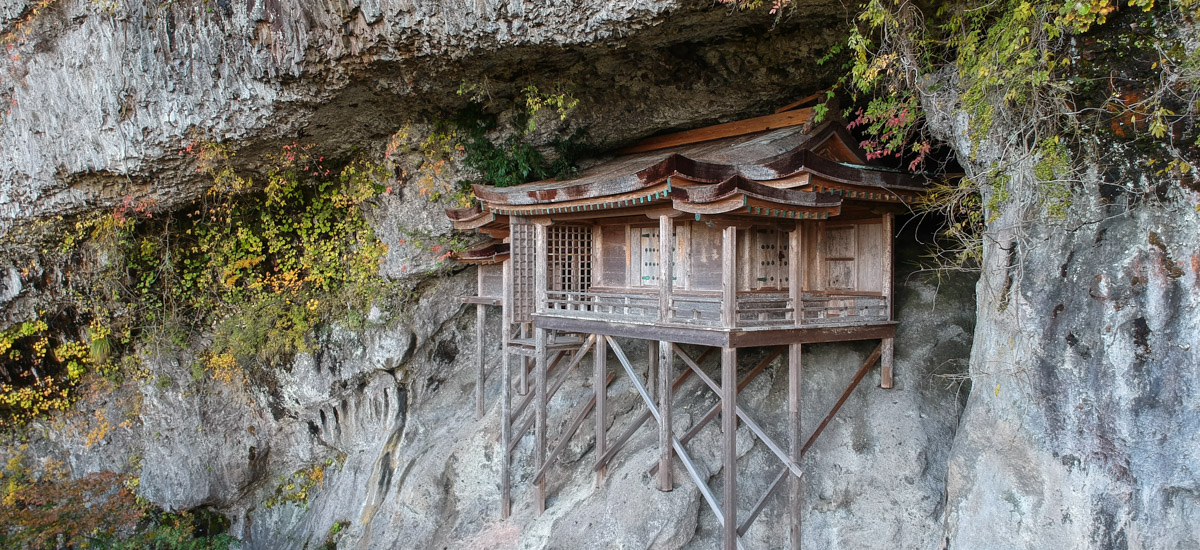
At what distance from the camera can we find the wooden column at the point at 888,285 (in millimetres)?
8703

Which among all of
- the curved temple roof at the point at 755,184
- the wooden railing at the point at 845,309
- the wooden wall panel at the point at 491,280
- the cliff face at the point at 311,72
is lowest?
the wooden railing at the point at 845,309

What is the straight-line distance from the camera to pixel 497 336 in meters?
13.1

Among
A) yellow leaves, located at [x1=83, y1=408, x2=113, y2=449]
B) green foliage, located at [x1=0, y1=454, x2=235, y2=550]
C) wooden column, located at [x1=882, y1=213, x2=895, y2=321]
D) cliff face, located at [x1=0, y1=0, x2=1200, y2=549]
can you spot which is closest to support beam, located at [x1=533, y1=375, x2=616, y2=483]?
cliff face, located at [x1=0, y1=0, x2=1200, y2=549]

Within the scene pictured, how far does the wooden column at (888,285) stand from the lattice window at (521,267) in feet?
16.4

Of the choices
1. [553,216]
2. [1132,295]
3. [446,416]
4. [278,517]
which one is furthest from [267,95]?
[1132,295]

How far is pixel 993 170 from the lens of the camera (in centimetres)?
600

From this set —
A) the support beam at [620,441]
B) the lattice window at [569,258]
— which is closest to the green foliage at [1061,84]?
the support beam at [620,441]

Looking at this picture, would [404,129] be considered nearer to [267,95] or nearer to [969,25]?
[267,95]

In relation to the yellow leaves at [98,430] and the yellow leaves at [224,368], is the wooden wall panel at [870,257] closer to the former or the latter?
the yellow leaves at [224,368]

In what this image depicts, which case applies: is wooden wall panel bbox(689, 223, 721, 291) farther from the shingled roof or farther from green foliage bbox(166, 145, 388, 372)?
green foliage bbox(166, 145, 388, 372)

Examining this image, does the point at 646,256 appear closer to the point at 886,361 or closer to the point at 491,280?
the point at 491,280

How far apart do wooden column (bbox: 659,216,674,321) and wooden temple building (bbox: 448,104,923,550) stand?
0.8 inches

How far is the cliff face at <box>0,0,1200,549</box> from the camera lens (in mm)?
5434

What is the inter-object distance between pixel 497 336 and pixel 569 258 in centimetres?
329
